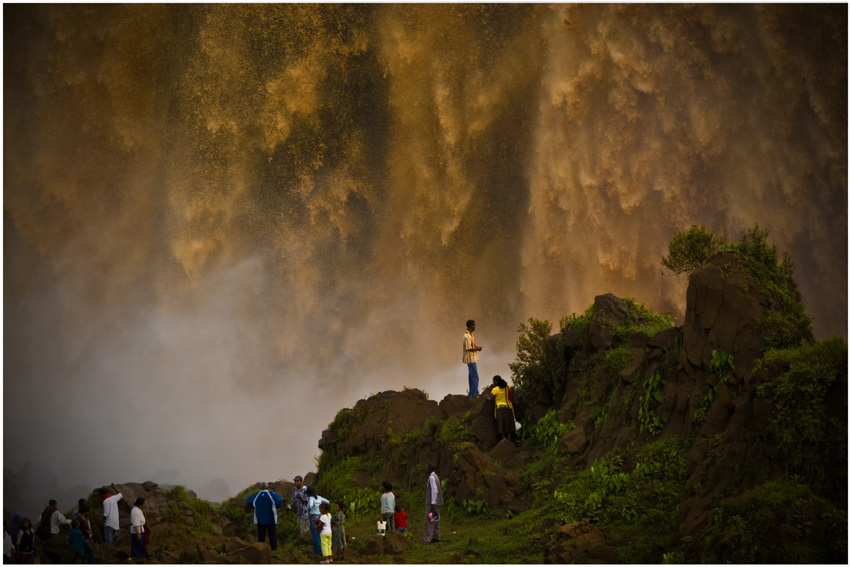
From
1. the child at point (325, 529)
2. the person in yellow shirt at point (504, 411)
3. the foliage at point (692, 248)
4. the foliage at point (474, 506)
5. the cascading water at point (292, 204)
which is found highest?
the cascading water at point (292, 204)

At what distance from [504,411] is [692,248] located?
241 inches

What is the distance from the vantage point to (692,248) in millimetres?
22047

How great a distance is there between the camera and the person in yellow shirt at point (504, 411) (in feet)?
79.0

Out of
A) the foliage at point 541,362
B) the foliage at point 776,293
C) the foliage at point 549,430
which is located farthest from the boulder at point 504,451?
the foliage at point 776,293

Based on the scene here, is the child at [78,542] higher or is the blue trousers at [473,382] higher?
Answer: the blue trousers at [473,382]

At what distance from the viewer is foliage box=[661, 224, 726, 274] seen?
2194 cm

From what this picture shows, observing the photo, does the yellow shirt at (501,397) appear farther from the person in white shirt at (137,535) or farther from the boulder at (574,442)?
the person in white shirt at (137,535)

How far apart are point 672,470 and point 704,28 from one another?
3013 centimetres

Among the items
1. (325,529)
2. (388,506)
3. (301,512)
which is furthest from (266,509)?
(388,506)

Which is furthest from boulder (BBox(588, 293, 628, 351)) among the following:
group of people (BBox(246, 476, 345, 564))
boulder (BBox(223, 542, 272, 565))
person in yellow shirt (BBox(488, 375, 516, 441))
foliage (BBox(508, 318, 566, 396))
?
boulder (BBox(223, 542, 272, 565))

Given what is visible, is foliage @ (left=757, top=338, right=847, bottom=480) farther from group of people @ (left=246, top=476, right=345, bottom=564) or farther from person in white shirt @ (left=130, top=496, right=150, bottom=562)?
person in white shirt @ (left=130, top=496, right=150, bottom=562)

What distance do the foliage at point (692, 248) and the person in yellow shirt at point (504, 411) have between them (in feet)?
16.8

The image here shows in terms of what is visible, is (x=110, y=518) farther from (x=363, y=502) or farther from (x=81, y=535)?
(x=363, y=502)

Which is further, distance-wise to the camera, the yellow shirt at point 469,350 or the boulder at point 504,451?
the yellow shirt at point 469,350
